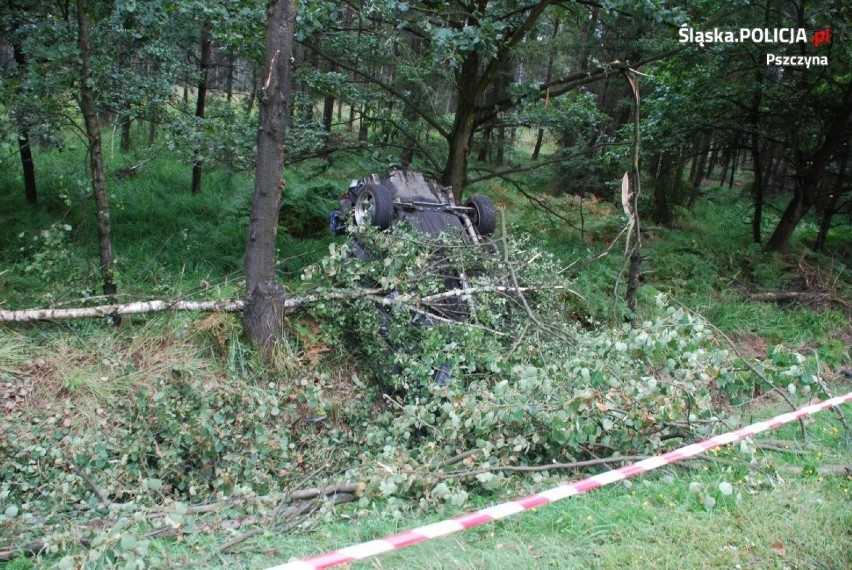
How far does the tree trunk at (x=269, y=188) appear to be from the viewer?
193 inches

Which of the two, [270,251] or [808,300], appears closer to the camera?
[270,251]

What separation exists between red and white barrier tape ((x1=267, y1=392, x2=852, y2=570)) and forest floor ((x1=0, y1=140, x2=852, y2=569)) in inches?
4.7

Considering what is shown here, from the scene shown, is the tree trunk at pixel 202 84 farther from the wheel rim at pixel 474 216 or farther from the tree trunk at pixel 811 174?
the tree trunk at pixel 811 174

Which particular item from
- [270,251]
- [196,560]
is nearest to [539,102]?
[270,251]

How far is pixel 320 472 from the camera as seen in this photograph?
431cm

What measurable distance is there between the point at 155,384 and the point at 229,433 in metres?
0.86

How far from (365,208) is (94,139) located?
2845 mm

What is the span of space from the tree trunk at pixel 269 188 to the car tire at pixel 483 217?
2.55m

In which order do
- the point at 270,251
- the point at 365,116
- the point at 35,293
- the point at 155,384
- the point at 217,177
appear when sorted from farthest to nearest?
the point at 217,177
the point at 365,116
the point at 35,293
the point at 270,251
the point at 155,384

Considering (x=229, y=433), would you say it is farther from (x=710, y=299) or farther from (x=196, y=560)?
(x=710, y=299)

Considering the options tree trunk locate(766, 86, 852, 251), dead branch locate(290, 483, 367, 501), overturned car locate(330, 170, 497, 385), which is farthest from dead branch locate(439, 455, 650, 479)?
tree trunk locate(766, 86, 852, 251)

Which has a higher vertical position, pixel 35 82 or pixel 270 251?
pixel 35 82

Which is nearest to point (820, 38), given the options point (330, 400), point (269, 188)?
point (269, 188)

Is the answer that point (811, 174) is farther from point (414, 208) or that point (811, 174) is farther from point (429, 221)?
point (414, 208)
